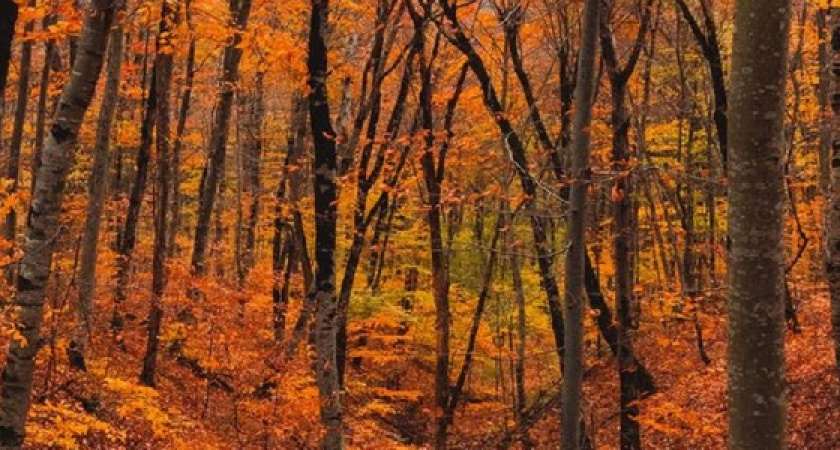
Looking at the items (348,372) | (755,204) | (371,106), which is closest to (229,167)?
(348,372)

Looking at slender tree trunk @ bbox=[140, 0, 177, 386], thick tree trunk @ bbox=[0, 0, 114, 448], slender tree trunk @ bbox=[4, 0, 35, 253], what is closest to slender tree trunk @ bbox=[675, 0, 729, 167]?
thick tree trunk @ bbox=[0, 0, 114, 448]

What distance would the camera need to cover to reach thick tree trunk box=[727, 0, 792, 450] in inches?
109

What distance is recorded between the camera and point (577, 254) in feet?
22.1

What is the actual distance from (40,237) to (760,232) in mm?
5793

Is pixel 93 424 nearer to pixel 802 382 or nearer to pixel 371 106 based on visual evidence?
pixel 371 106

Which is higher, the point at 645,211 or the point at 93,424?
the point at 645,211

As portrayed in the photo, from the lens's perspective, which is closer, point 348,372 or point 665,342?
point 665,342

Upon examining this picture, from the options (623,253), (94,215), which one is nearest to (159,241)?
(94,215)

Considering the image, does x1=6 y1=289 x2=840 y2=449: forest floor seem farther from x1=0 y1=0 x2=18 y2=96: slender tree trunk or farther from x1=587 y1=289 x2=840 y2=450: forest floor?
x1=0 y1=0 x2=18 y2=96: slender tree trunk

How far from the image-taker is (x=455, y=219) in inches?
1075

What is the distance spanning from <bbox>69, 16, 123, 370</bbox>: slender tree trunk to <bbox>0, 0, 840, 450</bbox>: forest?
0.16ft

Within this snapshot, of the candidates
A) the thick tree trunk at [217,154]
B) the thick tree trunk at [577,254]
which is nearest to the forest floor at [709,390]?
the thick tree trunk at [577,254]

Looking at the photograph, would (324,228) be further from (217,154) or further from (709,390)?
(709,390)

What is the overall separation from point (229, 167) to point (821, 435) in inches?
1262
